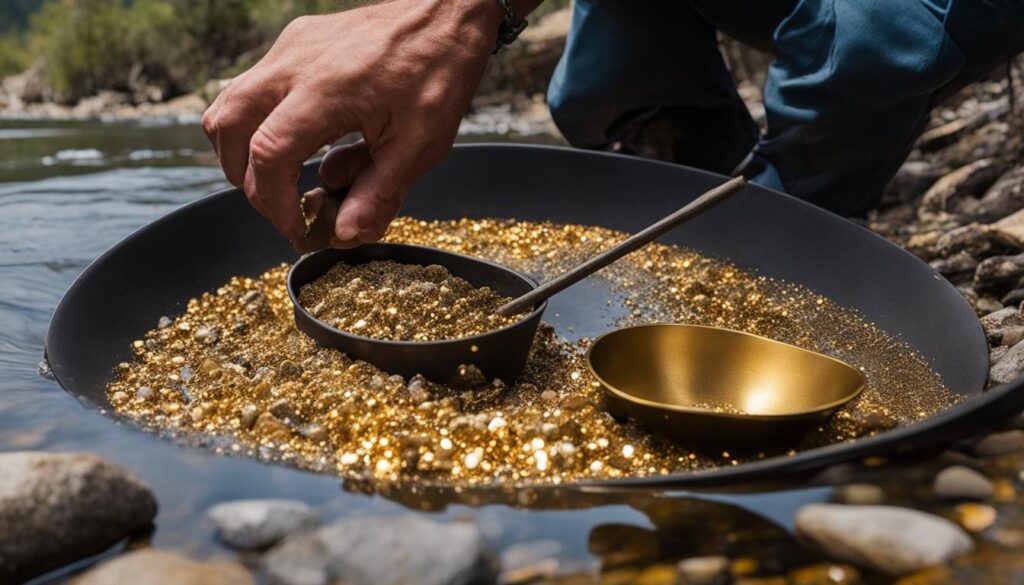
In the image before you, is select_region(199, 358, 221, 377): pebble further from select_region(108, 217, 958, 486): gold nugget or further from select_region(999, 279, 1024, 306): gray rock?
select_region(999, 279, 1024, 306): gray rock

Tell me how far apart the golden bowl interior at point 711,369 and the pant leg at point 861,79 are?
76cm

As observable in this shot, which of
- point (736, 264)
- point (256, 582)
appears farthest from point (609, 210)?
point (256, 582)

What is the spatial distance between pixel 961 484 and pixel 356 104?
0.83 metres

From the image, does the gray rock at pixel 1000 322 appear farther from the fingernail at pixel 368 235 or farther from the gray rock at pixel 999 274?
the fingernail at pixel 368 235

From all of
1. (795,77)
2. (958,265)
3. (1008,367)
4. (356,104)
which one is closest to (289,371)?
(356,104)

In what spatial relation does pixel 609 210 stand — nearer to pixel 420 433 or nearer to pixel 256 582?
pixel 420 433

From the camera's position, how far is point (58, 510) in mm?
744

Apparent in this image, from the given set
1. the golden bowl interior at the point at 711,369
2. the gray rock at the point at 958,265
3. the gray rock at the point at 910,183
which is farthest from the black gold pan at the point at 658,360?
the gray rock at the point at 910,183

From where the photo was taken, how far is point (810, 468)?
808mm

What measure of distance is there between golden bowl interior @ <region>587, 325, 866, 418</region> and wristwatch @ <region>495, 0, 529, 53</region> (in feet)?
1.75

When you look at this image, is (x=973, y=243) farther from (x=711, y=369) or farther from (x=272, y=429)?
(x=272, y=429)

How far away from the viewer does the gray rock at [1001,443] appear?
2.62ft

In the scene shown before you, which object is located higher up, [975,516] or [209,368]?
[975,516]

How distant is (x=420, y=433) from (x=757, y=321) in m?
0.67
